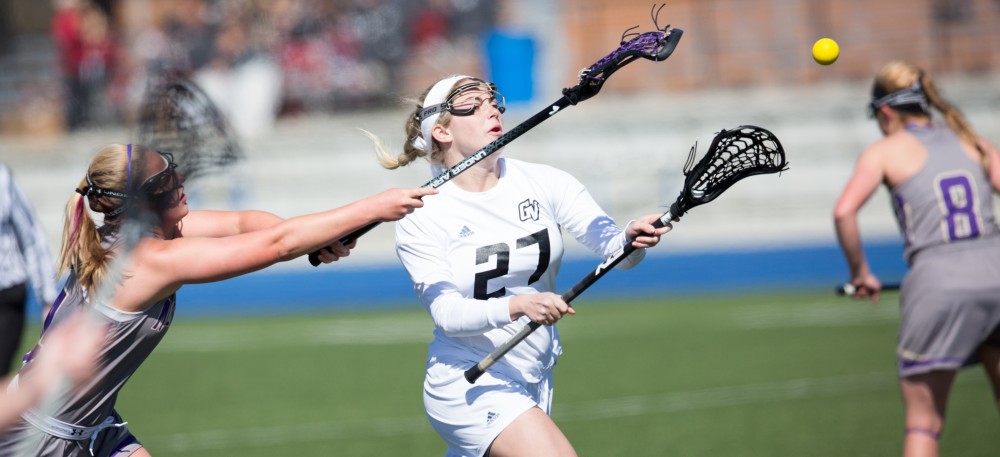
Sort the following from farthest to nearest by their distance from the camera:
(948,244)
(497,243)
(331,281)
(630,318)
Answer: (331,281) < (630,318) < (948,244) < (497,243)

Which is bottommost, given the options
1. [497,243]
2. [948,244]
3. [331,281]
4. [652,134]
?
[331,281]

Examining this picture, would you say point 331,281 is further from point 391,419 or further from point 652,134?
point 391,419

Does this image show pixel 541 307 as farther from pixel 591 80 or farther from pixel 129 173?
pixel 129 173

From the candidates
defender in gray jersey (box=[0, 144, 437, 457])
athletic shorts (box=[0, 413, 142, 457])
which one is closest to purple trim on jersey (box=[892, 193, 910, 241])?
defender in gray jersey (box=[0, 144, 437, 457])

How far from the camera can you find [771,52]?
16.1 m

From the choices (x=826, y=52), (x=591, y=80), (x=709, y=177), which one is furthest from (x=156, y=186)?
(x=826, y=52)

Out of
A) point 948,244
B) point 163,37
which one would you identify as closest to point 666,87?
point 163,37

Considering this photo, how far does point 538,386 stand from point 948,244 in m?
2.21

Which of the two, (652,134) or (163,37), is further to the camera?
(163,37)

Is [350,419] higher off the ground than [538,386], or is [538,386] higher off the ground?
[538,386]

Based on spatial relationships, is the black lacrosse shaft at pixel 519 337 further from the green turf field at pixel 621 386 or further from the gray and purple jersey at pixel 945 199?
the green turf field at pixel 621 386

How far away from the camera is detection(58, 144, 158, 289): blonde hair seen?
4219 millimetres

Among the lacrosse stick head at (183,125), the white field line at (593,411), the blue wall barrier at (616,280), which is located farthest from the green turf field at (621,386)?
the lacrosse stick head at (183,125)

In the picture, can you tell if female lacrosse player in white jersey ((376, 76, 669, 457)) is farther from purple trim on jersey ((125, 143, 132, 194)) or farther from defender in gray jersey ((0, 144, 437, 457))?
purple trim on jersey ((125, 143, 132, 194))
